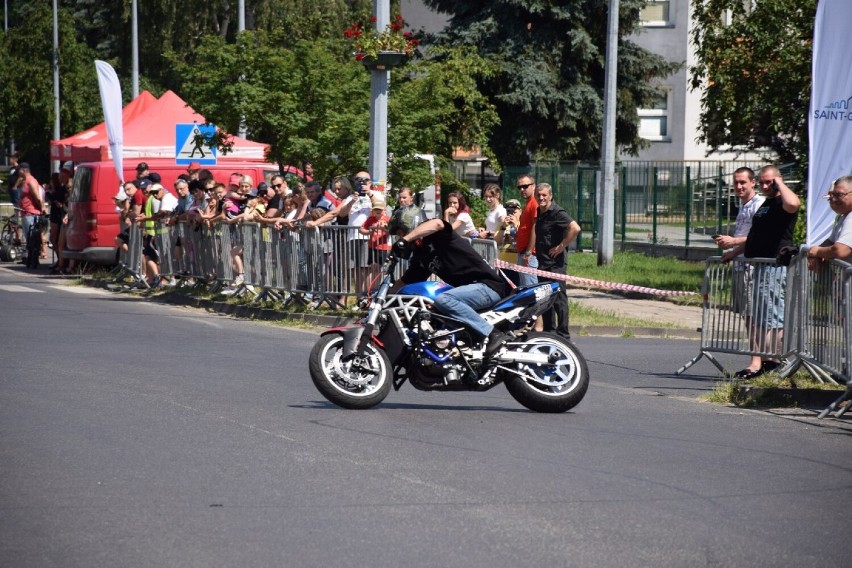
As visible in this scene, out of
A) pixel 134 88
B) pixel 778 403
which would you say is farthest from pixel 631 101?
pixel 778 403

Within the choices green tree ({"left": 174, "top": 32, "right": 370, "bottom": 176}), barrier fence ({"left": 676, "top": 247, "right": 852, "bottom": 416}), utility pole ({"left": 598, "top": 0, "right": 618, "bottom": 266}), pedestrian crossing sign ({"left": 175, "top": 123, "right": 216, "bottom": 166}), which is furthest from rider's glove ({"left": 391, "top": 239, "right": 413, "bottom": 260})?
utility pole ({"left": 598, "top": 0, "right": 618, "bottom": 266})

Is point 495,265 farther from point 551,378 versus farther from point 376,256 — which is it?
point 551,378

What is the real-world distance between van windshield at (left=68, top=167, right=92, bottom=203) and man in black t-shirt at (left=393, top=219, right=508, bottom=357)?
1606cm

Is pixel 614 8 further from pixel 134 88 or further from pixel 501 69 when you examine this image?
pixel 134 88

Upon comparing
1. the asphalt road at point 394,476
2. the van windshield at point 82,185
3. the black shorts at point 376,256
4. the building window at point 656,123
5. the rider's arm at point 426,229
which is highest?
the building window at point 656,123

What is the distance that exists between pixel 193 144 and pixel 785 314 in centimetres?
1562

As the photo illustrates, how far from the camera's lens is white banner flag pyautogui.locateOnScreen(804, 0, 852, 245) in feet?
36.4

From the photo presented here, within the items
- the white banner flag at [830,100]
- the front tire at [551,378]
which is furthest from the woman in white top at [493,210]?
the front tire at [551,378]

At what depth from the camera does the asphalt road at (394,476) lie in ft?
20.0

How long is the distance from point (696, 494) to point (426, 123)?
14678 millimetres

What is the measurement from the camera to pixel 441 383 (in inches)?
399

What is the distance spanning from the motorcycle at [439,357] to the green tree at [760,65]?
39.3ft

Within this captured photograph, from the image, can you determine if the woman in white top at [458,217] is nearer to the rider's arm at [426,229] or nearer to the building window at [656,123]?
the rider's arm at [426,229]

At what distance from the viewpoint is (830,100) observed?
440 inches
